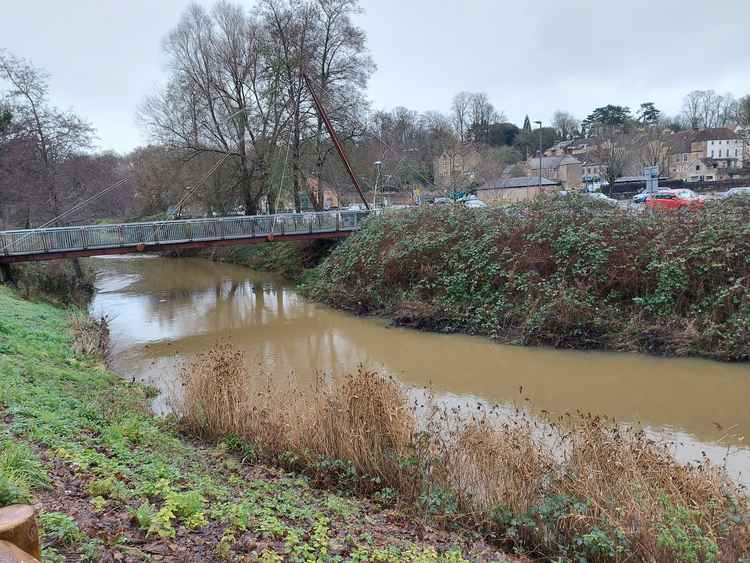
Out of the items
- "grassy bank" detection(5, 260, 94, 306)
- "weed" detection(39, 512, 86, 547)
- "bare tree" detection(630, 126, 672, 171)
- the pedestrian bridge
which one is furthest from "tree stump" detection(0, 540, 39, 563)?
"bare tree" detection(630, 126, 672, 171)

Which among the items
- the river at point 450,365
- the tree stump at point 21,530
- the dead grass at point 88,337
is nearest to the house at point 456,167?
the river at point 450,365

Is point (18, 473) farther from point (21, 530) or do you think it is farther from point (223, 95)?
point (223, 95)

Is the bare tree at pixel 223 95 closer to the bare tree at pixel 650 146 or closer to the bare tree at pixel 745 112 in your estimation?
the bare tree at pixel 650 146

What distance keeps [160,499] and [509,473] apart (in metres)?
3.30

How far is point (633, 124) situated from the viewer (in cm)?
A: 5559

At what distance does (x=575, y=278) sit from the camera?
45.3ft

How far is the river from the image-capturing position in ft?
27.4

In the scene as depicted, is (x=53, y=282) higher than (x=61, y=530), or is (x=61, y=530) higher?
(x=61, y=530)

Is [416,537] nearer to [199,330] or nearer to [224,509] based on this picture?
[224,509]

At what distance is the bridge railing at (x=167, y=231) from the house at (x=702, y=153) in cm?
5879

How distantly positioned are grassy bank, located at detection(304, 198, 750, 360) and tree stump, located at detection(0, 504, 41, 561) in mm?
11680

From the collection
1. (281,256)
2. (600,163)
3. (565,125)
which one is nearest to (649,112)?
(565,125)

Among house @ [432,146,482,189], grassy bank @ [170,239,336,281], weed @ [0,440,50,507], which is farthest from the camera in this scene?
house @ [432,146,482,189]

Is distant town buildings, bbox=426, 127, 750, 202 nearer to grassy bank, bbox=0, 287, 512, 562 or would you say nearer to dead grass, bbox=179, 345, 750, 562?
dead grass, bbox=179, 345, 750, 562
